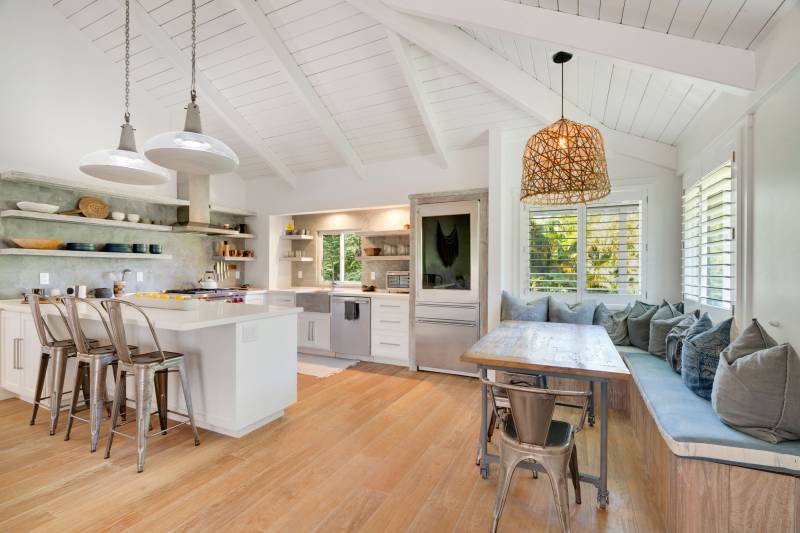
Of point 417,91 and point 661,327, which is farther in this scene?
point 417,91

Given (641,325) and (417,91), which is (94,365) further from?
(641,325)

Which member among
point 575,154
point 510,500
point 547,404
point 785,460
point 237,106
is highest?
point 237,106

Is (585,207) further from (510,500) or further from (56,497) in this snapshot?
(56,497)

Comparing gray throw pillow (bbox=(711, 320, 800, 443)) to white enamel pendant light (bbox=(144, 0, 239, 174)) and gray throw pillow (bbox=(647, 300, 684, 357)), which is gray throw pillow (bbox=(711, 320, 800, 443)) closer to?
gray throw pillow (bbox=(647, 300, 684, 357))

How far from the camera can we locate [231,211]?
586cm

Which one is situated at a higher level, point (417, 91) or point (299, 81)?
point (299, 81)

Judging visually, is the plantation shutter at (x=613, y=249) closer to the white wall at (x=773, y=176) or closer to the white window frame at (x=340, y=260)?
the white wall at (x=773, y=176)

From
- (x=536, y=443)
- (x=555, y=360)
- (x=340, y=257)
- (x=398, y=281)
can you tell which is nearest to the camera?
(x=536, y=443)

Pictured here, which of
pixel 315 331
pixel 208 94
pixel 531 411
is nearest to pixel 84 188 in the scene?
pixel 208 94

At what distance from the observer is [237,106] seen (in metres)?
4.88

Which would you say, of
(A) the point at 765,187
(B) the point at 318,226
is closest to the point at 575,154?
(A) the point at 765,187

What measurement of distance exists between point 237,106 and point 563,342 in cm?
461

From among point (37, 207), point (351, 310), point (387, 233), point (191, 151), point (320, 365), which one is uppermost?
point (191, 151)

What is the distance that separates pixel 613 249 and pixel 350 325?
10.7 feet
